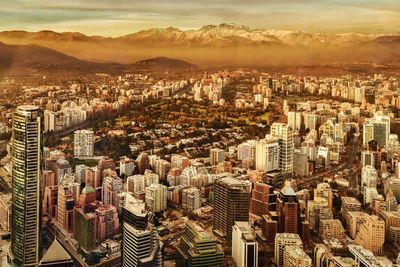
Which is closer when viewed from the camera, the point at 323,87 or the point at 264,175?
the point at 264,175

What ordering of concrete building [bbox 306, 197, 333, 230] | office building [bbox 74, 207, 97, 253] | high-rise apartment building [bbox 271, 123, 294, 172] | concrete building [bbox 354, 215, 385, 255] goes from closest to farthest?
1. concrete building [bbox 354, 215, 385, 255]
2. office building [bbox 74, 207, 97, 253]
3. concrete building [bbox 306, 197, 333, 230]
4. high-rise apartment building [bbox 271, 123, 294, 172]

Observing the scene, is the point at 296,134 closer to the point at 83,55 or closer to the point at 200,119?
the point at 200,119

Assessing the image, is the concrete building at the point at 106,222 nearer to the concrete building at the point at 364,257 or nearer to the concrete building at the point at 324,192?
the concrete building at the point at 364,257

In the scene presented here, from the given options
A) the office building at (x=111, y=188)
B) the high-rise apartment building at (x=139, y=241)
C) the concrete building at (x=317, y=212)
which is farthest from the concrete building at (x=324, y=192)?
the office building at (x=111, y=188)

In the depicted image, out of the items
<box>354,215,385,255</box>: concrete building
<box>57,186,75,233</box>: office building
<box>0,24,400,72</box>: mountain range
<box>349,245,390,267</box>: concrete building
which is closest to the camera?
<box>349,245,390,267</box>: concrete building

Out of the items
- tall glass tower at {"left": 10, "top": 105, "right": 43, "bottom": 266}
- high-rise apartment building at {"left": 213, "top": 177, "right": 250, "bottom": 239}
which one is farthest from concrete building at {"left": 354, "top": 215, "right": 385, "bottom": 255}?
tall glass tower at {"left": 10, "top": 105, "right": 43, "bottom": 266}

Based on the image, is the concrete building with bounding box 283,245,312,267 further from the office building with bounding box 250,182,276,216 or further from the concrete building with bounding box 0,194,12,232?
the concrete building with bounding box 0,194,12,232

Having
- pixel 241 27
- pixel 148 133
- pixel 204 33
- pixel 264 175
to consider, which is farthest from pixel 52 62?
pixel 264 175
